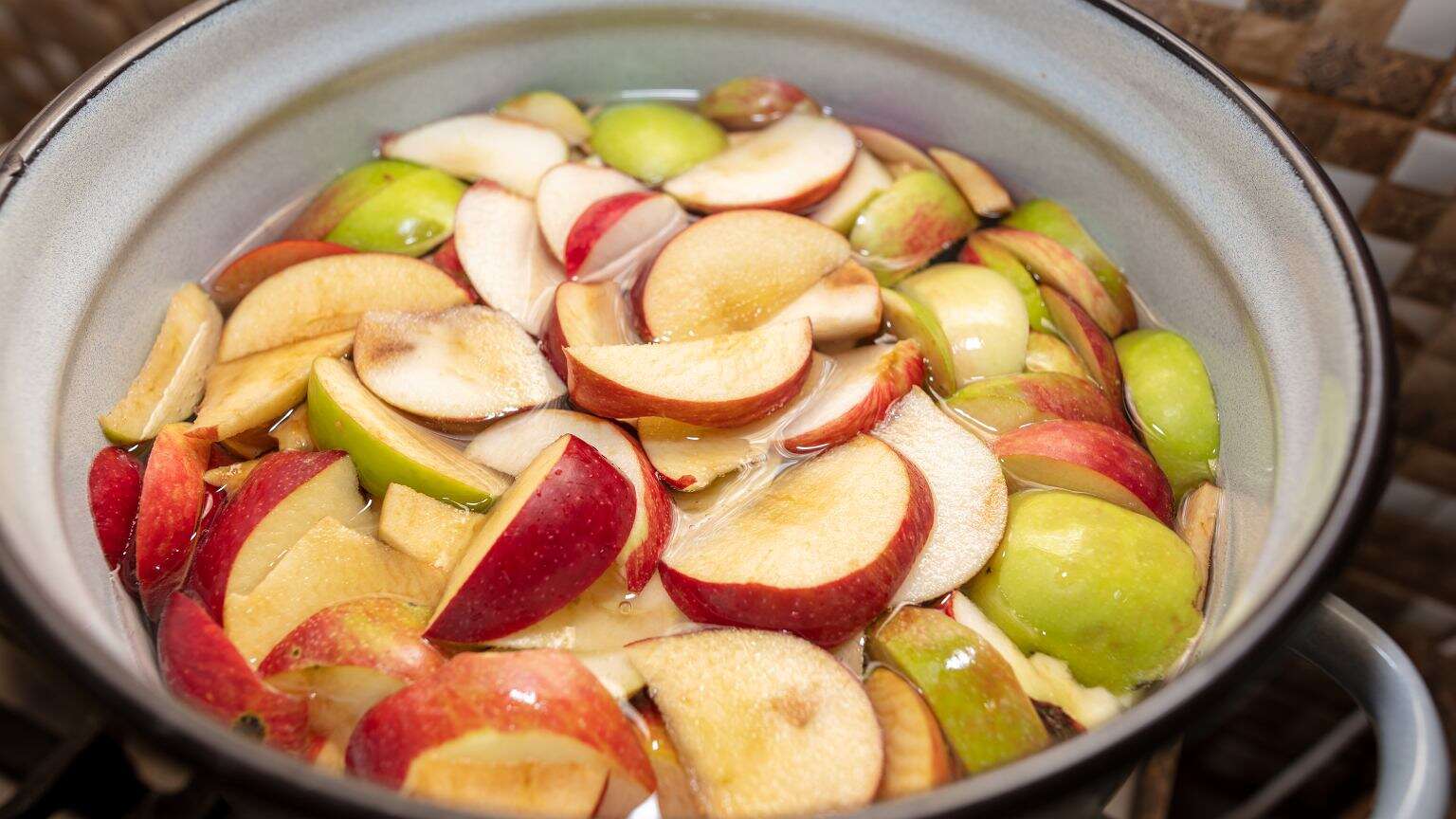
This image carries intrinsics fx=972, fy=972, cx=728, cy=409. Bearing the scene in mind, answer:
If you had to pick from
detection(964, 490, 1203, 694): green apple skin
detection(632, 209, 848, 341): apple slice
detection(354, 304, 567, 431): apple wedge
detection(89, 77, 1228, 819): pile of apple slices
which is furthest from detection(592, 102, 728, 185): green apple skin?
detection(964, 490, 1203, 694): green apple skin

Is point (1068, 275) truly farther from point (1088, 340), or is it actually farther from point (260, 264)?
point (260, 264)

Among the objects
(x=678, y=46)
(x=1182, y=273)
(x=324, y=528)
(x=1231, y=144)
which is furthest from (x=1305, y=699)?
(x=324, y=528)

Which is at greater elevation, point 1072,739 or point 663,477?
point 1072,739

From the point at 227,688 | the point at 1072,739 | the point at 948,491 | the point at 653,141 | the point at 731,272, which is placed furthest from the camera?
Answer: the point at 653,141

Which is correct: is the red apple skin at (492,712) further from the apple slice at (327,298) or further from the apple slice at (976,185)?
the apple slice at (976,185)

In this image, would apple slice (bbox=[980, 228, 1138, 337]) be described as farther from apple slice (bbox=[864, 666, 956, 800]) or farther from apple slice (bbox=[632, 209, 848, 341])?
apple slice (bbox=[864, 666, 956, 800])

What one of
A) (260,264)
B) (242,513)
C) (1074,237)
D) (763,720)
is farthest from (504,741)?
(1074,237)
